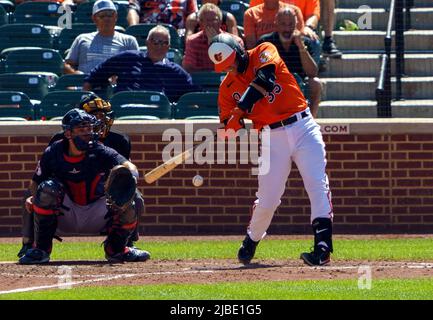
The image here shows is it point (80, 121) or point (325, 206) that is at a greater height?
point (80, 121)

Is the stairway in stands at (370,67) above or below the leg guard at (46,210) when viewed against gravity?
above

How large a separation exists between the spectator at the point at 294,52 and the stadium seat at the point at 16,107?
259cm

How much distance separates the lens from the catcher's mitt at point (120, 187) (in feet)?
29.8

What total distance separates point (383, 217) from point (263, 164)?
342 centimetres

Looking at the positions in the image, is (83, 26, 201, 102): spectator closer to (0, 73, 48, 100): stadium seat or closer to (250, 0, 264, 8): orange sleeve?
(0, 73, 48, 100): stadium seat

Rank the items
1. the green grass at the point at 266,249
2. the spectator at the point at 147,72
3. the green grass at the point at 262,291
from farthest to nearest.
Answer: the spectator at the point at 147,72
the green grass at the point at 266,249
the green grass at the point at 262,291

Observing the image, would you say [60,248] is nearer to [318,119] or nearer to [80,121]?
[80,121]

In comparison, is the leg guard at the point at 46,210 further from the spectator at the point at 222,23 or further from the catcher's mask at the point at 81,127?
the spectator at the point at 222,23

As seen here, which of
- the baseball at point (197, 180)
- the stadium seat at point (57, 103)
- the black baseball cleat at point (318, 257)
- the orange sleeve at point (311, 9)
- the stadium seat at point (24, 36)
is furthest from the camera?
the stadium seat at point (24, 36)

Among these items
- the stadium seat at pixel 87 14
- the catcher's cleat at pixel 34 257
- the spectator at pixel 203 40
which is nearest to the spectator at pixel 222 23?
the spectator at pixel 203 40

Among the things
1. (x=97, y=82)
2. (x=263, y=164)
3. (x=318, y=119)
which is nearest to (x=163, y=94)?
(x=97, y=82)

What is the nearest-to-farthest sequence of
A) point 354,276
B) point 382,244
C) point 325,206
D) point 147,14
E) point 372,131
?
point 354,276
point 325,206
point 382,244
point 372,131
point 147,14

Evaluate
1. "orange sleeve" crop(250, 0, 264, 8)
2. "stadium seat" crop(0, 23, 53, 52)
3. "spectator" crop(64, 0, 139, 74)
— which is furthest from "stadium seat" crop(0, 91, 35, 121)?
"orange sleeve" crop(250, 0, 264, 8)

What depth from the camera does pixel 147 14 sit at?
14.3 m
